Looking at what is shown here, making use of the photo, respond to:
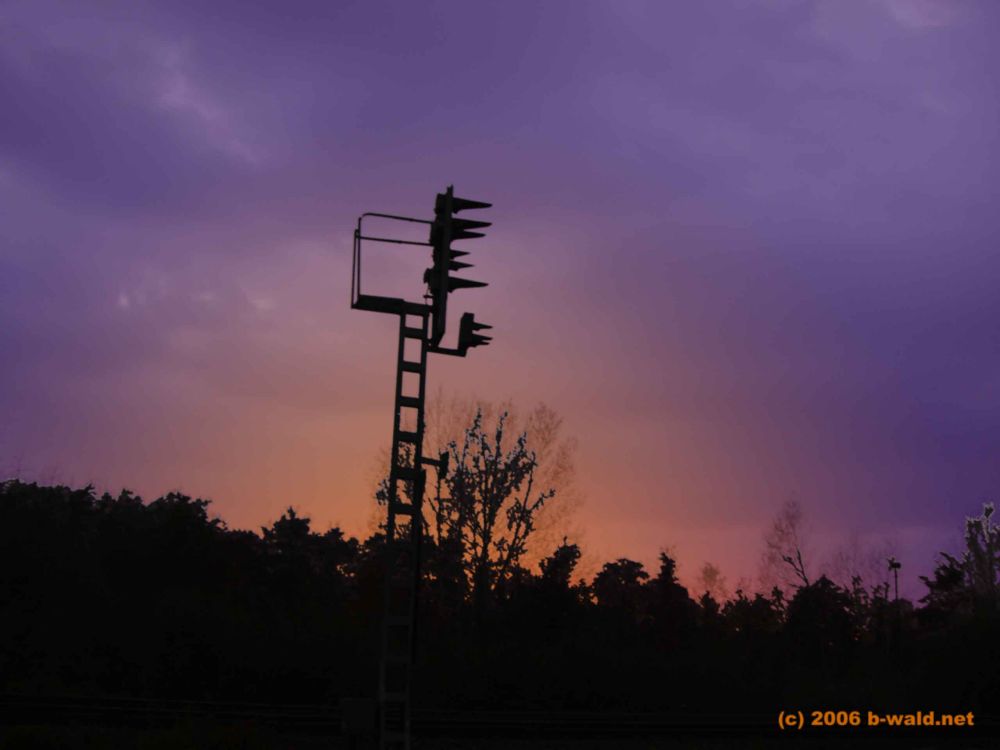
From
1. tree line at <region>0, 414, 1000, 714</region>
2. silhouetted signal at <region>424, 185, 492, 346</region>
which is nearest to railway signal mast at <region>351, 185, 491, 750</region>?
silhouetted signal at <region>424, 185, 492, 346</region>

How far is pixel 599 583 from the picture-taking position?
3056 inches

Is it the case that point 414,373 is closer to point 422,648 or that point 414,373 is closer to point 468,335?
point 468,335

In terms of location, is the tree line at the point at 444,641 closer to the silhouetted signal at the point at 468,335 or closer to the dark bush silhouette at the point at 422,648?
the dark bush silhouette at the point at 422,648

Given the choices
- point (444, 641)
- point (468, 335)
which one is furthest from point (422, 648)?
point (468, 335)

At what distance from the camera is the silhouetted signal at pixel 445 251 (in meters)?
9.98

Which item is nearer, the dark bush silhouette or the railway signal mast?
the railway signal mast

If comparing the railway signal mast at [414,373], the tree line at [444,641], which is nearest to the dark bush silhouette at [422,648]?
the tree line at [444,641]

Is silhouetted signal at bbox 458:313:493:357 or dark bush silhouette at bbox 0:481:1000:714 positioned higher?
silhouetted signal at bbox 458:313:493:357

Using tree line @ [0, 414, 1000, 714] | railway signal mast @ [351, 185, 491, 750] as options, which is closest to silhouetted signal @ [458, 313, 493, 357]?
railway signal mast @ [351, 185, 491, 750]

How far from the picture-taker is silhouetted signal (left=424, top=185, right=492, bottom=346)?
998cm

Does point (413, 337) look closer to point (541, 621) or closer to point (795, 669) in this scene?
point (795, 669)

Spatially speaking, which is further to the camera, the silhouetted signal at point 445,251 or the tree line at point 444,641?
the tree line at point 444,641

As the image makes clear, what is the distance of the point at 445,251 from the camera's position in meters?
9.98

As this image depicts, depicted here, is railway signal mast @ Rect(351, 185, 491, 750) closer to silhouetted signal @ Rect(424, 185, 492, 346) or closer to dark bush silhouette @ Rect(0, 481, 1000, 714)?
silhouetted signal @ Rect(424, 185, 492, 346)
